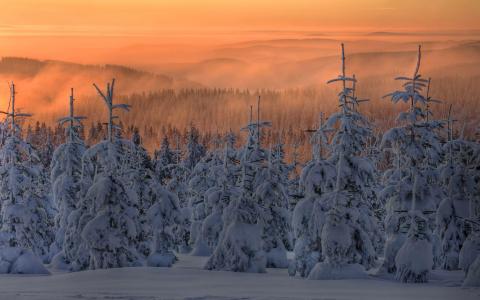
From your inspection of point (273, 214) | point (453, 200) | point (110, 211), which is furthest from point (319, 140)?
point (453, 200)

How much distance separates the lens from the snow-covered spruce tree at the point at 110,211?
122 feet

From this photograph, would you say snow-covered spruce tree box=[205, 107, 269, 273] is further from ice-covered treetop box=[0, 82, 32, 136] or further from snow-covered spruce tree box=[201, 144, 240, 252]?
ice-covered treetop box=[0, 82, 32, 136]

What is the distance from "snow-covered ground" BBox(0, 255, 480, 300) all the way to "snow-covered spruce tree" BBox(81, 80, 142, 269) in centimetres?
601

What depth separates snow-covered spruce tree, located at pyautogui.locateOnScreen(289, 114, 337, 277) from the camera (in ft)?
112

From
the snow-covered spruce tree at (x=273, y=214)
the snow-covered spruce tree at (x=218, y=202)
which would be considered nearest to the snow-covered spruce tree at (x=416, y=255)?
the snow-covered spruce tree at (x=273, y=214)

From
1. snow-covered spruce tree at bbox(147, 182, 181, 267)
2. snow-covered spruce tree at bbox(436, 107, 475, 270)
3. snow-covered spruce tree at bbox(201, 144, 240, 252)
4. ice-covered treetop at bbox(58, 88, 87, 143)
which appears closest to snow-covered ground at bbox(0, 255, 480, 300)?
snow-covered spruce tree at bbox(436, 107, 475, 270)

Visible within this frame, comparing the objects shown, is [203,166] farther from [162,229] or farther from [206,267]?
[206,267]

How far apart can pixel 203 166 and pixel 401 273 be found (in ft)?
118

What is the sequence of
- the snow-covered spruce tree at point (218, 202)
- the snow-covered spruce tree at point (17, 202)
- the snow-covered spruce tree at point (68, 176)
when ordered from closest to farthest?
the snow-covered spruce tree at point (17, 202) < the snow-covered spruce tree at point (218, 202) < the snow-covered spruce tree at point (68, 176)

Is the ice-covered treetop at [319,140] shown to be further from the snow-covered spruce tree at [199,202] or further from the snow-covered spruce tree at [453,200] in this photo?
the snow-covered spruce tree at [199,202]

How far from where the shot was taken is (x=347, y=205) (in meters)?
33.0

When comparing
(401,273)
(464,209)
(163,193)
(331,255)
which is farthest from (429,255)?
(163,193)

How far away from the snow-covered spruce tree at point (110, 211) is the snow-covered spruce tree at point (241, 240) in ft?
15.0

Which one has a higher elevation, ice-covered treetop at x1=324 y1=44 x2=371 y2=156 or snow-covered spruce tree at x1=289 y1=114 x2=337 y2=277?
ice-covered treetop at x1=324 y1=44 x2=371 y2=156
